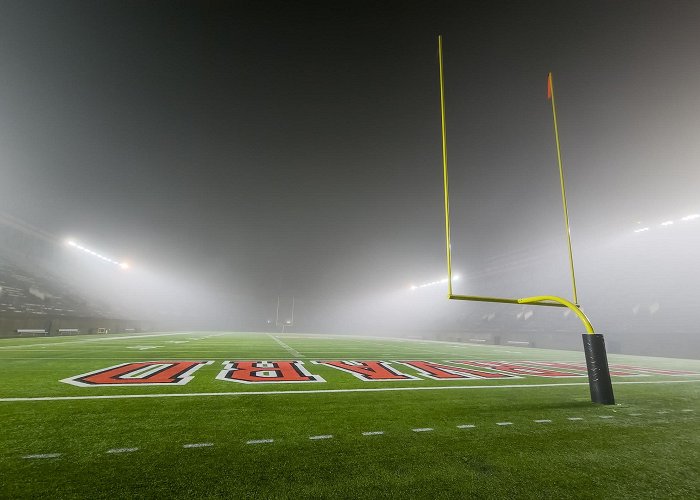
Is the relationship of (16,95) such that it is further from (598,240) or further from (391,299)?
(391,299)

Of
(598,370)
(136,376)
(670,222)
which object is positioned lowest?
(136,376)

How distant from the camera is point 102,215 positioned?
19.6 m

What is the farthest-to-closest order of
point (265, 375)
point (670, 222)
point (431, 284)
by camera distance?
1. point (431, 284)
2. point (670, 222)
3. point (265, 375)

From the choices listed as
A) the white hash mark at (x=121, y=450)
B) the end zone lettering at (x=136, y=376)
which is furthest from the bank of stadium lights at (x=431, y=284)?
the white hash mark at (x=121, y=450)

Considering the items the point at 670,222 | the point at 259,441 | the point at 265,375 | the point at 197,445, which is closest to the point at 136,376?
the point at 265,375

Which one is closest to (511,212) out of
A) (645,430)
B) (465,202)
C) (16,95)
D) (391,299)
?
(465,202)

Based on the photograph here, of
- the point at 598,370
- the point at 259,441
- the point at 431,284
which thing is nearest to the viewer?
the point at 259,441

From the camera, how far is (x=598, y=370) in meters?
3.70

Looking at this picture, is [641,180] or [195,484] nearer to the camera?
[195,484]

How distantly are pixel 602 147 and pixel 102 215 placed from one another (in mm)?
25154

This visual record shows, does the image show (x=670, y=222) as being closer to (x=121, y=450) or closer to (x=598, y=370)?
(x=598, y=370)

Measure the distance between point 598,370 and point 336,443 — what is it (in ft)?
10.7

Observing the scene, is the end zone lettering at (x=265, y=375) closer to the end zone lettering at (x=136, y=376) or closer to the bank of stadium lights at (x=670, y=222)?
the end zone lettering at (x=136, y=376)

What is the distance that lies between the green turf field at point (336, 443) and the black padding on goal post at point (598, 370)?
137 millimetres
